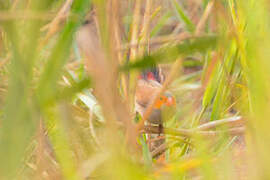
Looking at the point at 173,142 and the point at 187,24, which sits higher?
the point at 187,24

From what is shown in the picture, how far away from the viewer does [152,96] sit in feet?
6.30

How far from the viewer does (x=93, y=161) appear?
0.81 meters

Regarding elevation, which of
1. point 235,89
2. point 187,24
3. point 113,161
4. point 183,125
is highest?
point 113,161

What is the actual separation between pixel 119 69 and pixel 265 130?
0.23 meters

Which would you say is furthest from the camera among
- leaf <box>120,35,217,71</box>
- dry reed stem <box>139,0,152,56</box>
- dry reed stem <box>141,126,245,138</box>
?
dry reed stem <box>139,0,152,56</box>

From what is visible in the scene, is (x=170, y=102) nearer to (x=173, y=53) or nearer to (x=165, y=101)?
(x=165, y=101)

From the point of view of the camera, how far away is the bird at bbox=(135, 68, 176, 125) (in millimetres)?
1852

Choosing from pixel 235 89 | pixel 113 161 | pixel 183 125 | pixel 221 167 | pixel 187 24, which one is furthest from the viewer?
pixel 187 24

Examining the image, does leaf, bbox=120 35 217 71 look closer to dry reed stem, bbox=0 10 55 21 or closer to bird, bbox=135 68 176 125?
dry reed stem, bbox=0 10 55 21

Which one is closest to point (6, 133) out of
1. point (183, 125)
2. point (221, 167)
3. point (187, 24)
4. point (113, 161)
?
point (113, 161)

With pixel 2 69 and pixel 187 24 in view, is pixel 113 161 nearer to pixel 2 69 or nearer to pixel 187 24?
pixel 2 69

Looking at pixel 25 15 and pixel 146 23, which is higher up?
pixel 25 15

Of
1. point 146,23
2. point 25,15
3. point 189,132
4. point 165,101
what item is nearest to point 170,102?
point 165,101

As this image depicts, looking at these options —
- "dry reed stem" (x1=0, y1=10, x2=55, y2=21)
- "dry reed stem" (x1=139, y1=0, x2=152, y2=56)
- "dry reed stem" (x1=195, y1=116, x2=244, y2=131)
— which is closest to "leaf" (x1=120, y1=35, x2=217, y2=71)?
"dry reed stem" (x1=0, y1=10, x2=55, y2=21)
